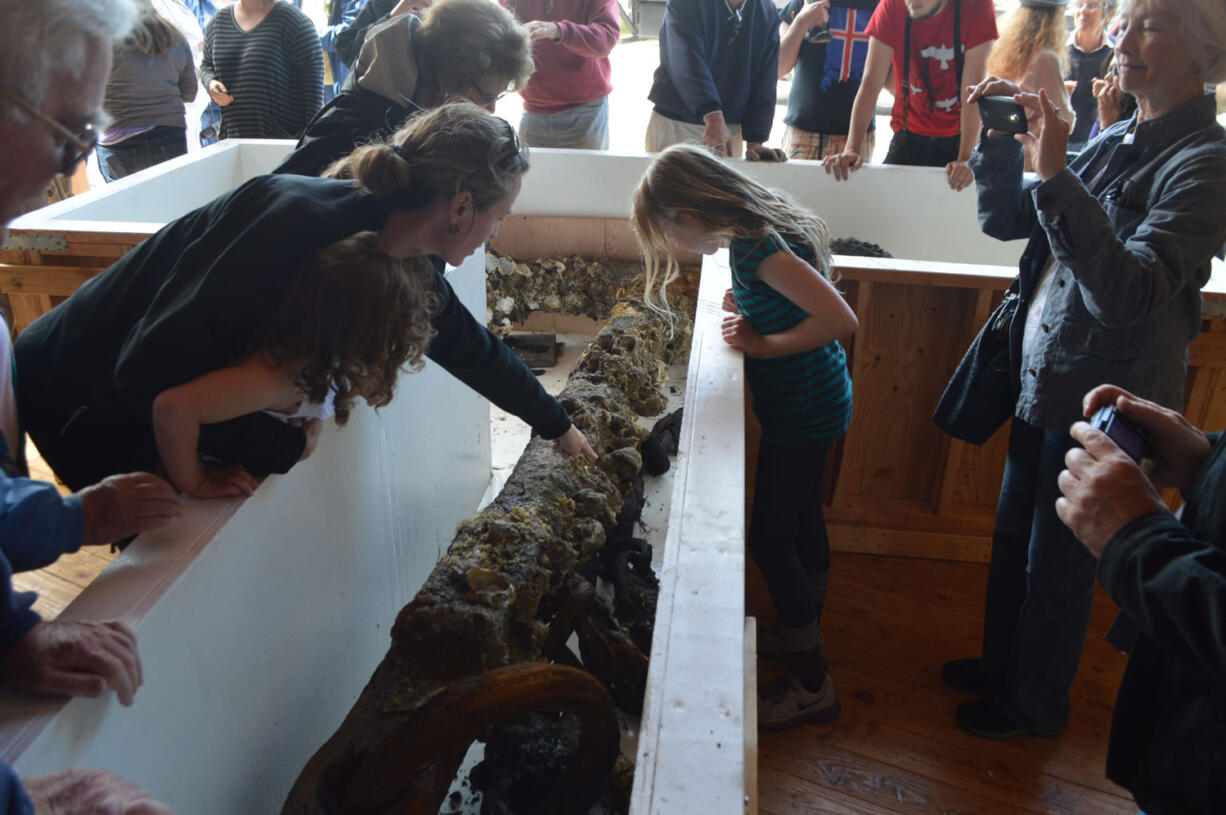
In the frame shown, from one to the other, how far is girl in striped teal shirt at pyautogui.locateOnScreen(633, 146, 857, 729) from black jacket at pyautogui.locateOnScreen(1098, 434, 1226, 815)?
0.86 meters

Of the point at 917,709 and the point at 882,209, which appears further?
the point at 882,209

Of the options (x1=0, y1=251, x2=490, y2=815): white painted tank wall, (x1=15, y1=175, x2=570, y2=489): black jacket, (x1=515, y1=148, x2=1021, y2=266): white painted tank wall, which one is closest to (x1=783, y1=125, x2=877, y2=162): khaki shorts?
(x1=515, y1=148, x2=1021, y2=266): white painted tank wall

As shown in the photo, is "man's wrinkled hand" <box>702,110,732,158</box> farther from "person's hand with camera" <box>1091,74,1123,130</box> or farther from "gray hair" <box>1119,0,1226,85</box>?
"gray hair" <box>1119,0,1226,85</box>

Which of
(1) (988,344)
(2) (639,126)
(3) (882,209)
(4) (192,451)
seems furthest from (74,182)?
(1) (988,344)

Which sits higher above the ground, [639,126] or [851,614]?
[639,126]

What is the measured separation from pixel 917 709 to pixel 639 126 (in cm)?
625

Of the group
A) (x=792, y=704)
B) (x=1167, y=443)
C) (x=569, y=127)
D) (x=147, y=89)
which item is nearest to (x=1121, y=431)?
(x=1167, y=443)

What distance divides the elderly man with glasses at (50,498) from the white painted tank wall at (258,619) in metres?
0.05

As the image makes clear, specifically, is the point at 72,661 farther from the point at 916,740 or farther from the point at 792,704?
the point at 916,740

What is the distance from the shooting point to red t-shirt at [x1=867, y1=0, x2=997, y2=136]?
3.25m

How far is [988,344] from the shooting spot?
79.2 inches

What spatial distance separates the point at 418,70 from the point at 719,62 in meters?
1.90

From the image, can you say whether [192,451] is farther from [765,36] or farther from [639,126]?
[639,126]

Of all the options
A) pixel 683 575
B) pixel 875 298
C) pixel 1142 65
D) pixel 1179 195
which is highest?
pixel 1142 65
